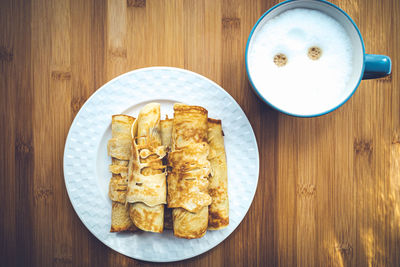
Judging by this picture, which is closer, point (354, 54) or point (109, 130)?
point (354, 54)

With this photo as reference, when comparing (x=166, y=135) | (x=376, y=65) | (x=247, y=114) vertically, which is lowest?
(x=166, y=135)

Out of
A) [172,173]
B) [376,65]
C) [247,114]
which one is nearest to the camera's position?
[376,65]

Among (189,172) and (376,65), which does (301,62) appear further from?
(189,172)

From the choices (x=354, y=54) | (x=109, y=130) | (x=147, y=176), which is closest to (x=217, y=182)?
(x=147, y=176)

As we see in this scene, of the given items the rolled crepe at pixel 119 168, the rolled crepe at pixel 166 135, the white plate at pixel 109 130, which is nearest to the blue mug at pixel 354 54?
the white plate at pixel 109 130

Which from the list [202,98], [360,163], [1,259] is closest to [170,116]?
[202,98]

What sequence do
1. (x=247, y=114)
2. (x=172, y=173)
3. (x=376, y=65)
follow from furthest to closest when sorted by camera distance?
(x=247, y=114) → (x=172, y=173) → (x=376, y=65)

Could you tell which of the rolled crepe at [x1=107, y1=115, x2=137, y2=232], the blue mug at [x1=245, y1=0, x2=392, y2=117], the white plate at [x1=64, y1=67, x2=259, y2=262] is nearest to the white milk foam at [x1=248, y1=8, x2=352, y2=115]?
the blue mug at [x1=245, y1=0, x2=392, y2=117]

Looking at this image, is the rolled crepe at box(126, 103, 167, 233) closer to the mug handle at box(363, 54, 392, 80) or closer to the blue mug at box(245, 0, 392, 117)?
the blue mug at box(245, 0, 392, 117)
